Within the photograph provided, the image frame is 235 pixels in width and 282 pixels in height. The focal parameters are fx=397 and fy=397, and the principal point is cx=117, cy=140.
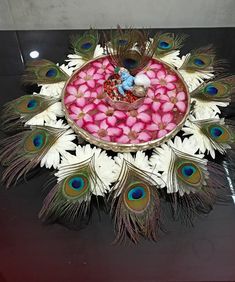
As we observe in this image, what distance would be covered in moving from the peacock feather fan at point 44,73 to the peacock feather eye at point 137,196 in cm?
41

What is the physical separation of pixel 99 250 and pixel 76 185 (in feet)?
0.50

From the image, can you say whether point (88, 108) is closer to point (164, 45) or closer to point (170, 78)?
point (170, 78)

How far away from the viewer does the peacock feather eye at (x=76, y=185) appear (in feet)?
2.93

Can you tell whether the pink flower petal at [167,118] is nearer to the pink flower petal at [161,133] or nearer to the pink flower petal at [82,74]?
the pink flower petal at [161,133]

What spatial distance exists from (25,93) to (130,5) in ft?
2.67

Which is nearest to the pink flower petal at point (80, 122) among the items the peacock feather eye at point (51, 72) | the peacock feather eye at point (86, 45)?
the peacock feather eye at point (51, 72)

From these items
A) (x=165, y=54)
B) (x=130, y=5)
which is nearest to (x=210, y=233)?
(x=165, y=54)

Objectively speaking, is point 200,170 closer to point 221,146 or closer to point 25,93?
point 221,146

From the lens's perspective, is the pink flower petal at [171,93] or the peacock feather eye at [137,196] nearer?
the peacock feather eye at [137,196]

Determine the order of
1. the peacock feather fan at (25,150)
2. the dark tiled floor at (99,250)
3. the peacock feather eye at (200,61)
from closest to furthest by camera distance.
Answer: the dark tiled floor at (99,250) → the peacock feather fan at (25,150) → the peacock feather eye at (200,61)

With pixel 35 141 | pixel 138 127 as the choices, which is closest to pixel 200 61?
pixel 138 127

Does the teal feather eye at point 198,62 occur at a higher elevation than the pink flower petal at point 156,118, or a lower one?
higher

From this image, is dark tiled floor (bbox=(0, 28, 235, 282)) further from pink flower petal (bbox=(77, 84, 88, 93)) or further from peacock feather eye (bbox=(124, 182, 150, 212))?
pink flower petal (bbox=(77, 84, 88, 93))

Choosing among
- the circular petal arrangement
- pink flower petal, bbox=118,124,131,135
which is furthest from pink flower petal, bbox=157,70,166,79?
pink flower petal, bbox=118,124,131,135
